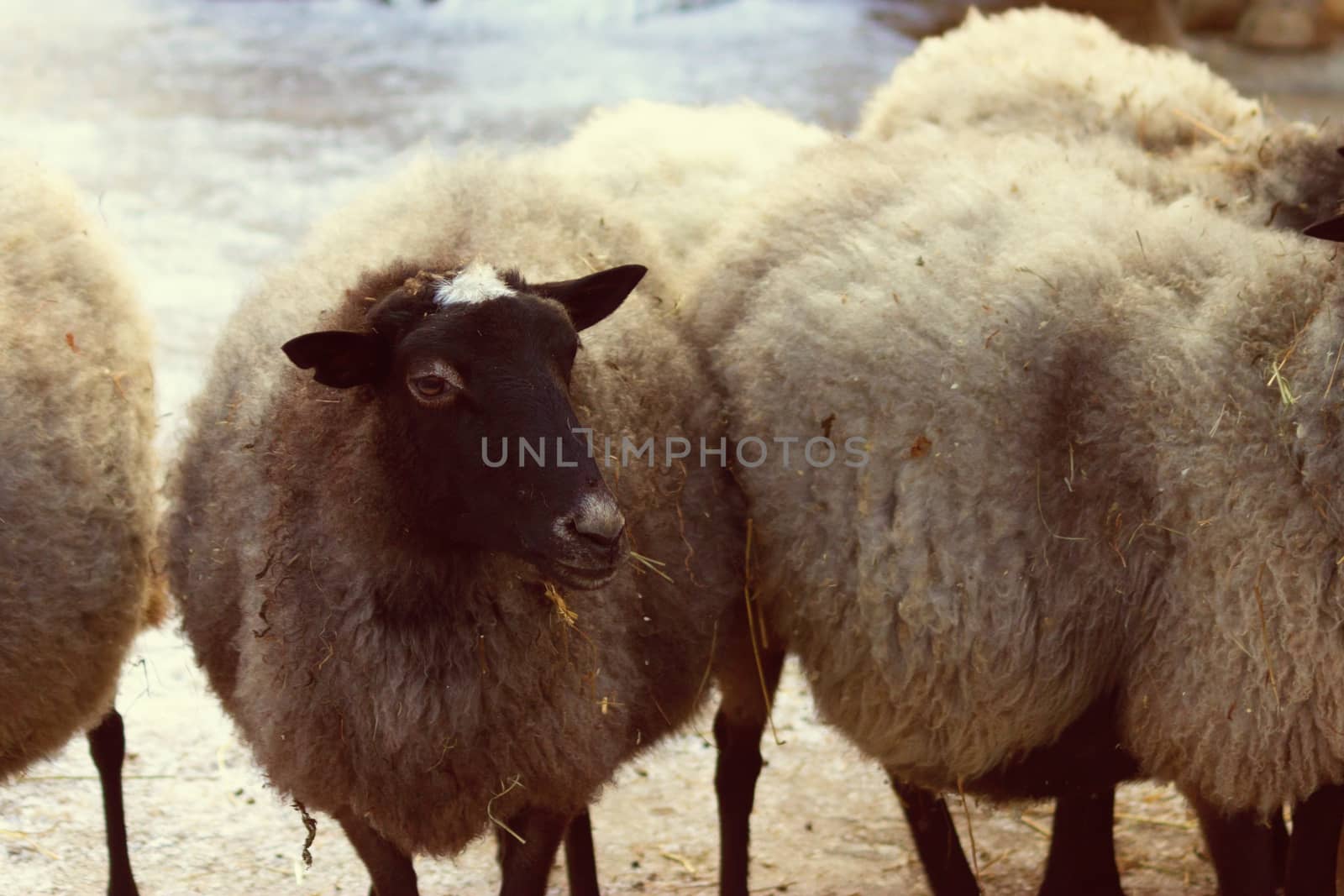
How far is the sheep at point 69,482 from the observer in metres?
3.58

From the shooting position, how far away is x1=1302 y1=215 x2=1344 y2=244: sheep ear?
331cm

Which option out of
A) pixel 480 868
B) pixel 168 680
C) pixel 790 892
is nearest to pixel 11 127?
pixel 168 680

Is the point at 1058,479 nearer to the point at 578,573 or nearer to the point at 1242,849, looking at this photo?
the point at 1242,849

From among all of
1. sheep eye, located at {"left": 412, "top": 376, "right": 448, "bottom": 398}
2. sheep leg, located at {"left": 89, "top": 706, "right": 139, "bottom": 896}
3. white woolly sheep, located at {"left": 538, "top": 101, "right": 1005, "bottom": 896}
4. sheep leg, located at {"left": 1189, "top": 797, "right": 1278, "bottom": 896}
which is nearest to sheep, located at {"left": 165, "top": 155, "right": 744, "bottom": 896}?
sheep eye, located at {"left": 412, "top": 376, "right": 448, "bottom": 398}

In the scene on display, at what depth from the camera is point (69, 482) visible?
3.71 meters

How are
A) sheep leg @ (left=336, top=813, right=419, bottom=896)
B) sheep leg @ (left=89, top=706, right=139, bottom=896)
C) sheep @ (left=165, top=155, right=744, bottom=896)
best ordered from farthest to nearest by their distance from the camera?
sheep leg @ (left=89, top=706, right=139, bottom=896), sheep leg @ (left=336, top=813, right=419, bottom=896), sheep @ (left=165, top=155, right=744, bottom=896)

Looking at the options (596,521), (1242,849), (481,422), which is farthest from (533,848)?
(1242,849)

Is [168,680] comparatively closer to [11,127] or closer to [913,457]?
[913,457]

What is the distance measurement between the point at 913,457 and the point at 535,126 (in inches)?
294

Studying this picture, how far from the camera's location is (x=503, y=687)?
129 inches

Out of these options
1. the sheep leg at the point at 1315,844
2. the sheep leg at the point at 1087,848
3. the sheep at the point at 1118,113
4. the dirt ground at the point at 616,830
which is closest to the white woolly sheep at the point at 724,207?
the dirt ground at the point at 616,830

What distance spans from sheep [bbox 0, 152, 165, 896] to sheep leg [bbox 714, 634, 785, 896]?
64.9 inches

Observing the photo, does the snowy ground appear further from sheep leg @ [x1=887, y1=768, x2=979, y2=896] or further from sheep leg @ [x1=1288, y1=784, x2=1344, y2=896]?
sheep leg @ [x1=1288, y1=784, x2=1344, y2=896]

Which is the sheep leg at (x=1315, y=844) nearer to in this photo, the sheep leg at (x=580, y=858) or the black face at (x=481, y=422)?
the sheep leg at (x=580, y=858)
